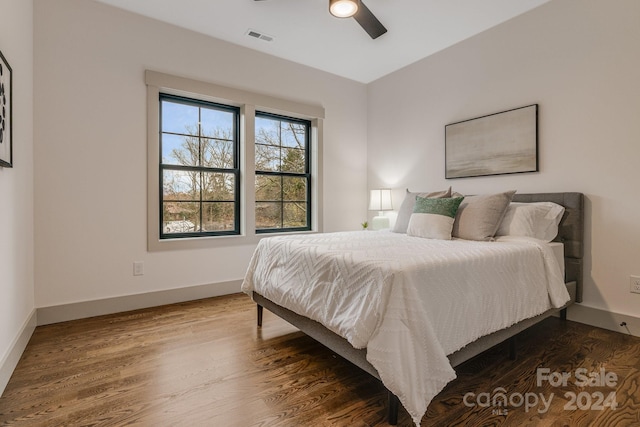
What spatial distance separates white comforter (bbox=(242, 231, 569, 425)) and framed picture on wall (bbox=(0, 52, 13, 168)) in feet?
5.35

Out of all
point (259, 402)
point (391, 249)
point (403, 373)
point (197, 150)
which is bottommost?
point (259, 402)

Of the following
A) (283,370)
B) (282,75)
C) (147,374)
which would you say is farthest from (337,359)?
(282,75)

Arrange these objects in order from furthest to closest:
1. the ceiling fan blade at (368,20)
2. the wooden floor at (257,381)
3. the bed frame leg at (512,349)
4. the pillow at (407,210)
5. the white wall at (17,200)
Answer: the pillow at (407,210)
the ceiling fan blade at (368,20)
the bed frame leg at (512,349)
the white wall at (17,200)
the wooden floor at (257,381)

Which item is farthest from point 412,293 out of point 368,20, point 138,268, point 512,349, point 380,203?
point 380,203

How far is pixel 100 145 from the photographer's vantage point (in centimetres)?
278

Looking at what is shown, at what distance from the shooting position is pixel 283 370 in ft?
6.15

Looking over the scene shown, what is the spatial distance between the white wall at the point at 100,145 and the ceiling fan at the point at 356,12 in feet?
5.44

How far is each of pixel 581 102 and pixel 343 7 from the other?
2.06m

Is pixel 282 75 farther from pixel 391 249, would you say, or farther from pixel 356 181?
pixel 391 249

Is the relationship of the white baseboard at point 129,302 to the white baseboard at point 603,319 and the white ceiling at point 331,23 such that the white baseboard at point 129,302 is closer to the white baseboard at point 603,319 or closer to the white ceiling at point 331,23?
the white ceiling at point 331,23

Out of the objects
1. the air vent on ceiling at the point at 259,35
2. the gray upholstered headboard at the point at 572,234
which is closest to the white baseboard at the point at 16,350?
the air vent on ceiling at the point at 259,35

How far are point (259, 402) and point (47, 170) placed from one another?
250 cm

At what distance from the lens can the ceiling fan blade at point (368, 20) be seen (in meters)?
2.26

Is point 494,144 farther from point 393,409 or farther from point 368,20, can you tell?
point 393,409
